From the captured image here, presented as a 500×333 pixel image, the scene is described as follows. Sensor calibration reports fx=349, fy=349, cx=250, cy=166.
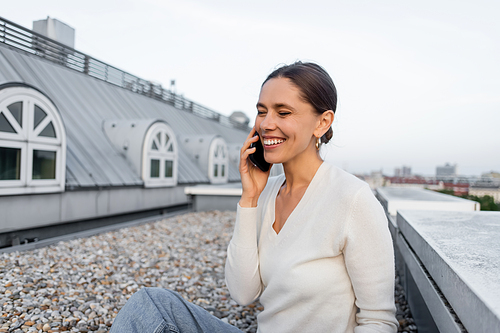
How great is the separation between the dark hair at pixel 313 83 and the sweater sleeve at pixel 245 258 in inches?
25.1

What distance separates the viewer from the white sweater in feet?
4.68

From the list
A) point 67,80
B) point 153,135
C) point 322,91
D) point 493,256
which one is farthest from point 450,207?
point 67,80

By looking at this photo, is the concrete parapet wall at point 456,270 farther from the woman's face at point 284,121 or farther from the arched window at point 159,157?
the arched window at point 159,157

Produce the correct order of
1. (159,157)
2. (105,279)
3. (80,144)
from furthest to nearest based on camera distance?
(159,157) < (80,144) < (105,279)

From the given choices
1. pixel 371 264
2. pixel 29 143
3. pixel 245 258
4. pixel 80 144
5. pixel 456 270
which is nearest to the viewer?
pixel 456 270

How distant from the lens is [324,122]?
1734 mm

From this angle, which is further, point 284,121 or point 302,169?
point 302,169

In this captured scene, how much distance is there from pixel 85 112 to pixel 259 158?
9.05m

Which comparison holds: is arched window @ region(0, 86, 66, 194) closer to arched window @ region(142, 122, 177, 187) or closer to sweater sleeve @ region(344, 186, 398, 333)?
arched window @ region(142, 122, 177, 187)

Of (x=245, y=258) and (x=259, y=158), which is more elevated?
(x=259, y=158)

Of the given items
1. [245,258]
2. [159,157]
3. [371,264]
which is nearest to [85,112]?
[159,157]

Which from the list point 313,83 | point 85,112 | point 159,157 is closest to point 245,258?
point 313,83

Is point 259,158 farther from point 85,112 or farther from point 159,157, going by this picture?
point 85,112

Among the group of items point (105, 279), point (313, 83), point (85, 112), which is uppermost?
point (85, 112)
